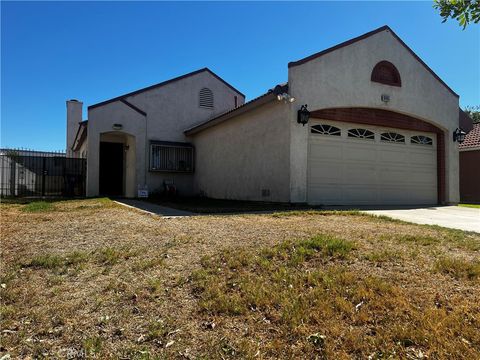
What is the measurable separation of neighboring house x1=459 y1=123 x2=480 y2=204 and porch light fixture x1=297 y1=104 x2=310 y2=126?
12.4 metres

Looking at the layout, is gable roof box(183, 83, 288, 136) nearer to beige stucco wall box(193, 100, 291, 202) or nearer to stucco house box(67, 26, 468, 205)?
stucco house box(67, 26, 468, 205)

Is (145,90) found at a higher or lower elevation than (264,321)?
higher

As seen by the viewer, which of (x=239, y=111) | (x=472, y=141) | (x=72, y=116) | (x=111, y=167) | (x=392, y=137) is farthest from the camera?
(x=72, y=116)

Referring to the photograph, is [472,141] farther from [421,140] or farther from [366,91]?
[366,91]

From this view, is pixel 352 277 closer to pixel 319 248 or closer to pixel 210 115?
pixel 319 248

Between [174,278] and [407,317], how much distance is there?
237 centimetres

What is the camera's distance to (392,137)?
1327 centimetres

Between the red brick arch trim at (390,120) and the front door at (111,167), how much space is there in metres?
11.8

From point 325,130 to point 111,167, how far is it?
490 inches

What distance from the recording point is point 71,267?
4.55 metres

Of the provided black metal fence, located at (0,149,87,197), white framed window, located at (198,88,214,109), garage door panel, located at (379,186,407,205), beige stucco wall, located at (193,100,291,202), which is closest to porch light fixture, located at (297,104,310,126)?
→ beige stucco wall, located at (193,100,291,202)

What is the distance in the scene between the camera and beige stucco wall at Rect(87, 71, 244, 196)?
15.6 m

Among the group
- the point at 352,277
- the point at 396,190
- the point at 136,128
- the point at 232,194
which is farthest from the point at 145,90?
the point at 352,277

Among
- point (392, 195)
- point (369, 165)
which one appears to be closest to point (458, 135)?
point (392, 195)
